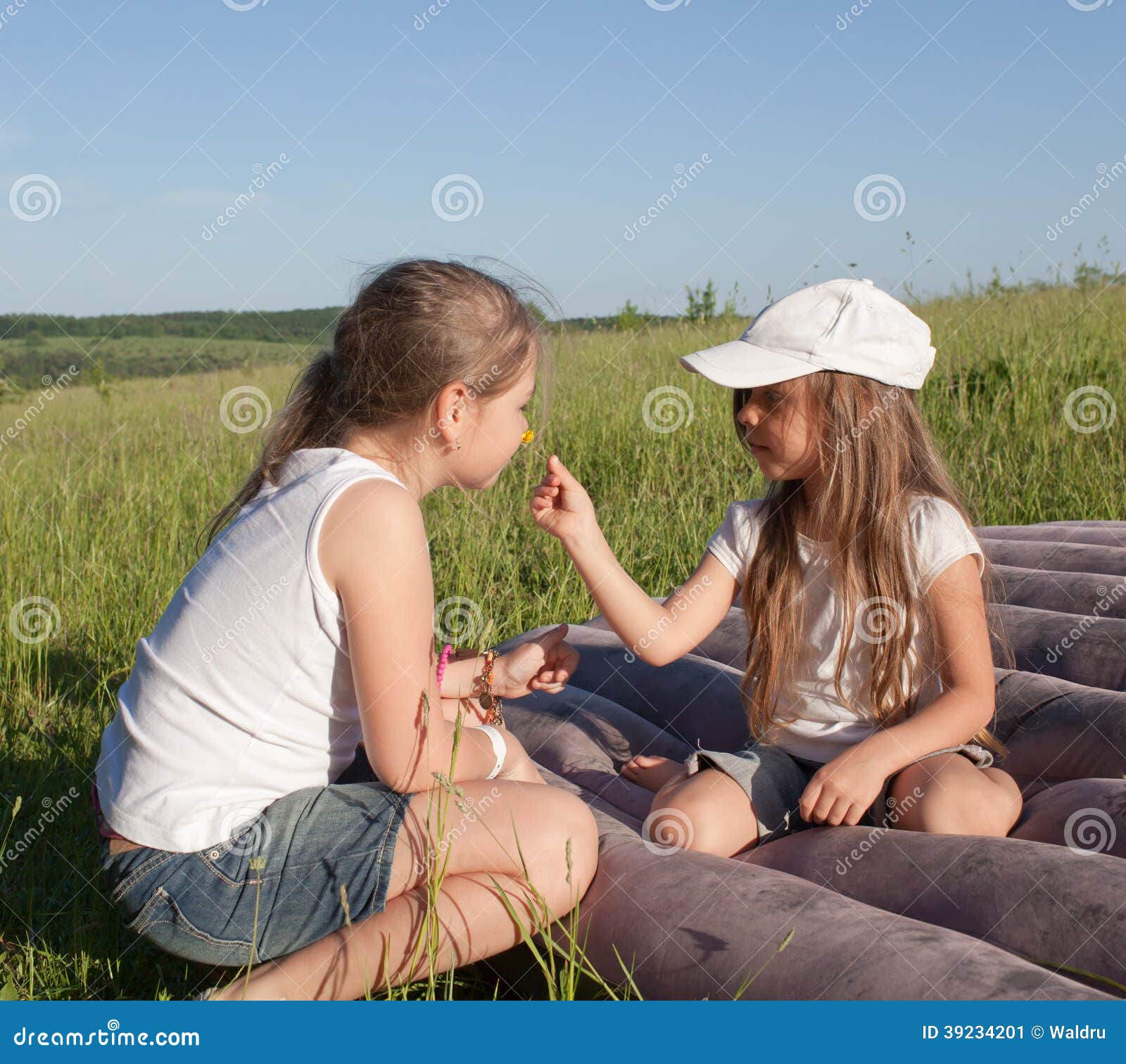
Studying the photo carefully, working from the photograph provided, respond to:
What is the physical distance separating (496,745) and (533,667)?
29cm

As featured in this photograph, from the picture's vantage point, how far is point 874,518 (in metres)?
2.23

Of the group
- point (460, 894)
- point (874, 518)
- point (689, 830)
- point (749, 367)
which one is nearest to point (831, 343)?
point (749, 367)

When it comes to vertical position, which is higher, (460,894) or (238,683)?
(238,683)

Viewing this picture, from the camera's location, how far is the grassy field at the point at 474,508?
8.09 ft

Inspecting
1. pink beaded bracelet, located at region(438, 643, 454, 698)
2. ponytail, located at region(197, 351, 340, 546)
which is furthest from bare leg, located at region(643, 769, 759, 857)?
ponytail, located at region(197, 351, 340, 546)

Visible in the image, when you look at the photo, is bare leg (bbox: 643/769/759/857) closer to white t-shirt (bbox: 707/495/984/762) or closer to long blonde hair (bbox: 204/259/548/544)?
white t-shirt (bbox: 707/495/984/762)

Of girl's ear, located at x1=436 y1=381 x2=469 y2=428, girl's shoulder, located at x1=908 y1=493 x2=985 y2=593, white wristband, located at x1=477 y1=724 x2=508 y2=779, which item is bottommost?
white wristband, located at x1=477 y1=724 x2=508 y2=779

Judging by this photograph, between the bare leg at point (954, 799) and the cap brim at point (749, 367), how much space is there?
2.76ft

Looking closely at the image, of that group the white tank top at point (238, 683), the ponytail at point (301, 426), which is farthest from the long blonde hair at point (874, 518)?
the white tank top at point (238, 683)

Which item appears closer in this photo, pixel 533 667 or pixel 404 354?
pixel 404 354

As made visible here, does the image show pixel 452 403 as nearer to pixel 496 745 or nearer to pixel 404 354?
pixel 404 354

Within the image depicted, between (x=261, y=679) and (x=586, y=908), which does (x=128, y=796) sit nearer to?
(x=261, y=679)

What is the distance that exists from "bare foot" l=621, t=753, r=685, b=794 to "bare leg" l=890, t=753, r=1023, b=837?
1.77 feet

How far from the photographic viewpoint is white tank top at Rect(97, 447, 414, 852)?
172 cm
